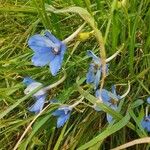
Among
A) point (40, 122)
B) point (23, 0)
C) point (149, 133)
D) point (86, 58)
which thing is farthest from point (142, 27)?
point (23, 0)

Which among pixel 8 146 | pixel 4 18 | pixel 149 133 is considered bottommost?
pixel 149 133

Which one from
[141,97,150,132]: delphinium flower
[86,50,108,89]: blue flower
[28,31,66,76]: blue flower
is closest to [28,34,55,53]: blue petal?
[28,31,66,76]: blue flower

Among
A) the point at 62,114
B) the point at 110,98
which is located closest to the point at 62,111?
the point at 62,114

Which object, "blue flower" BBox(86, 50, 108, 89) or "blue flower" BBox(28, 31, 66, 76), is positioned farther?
"blue flower" BBox(86, 50, 108, 89)

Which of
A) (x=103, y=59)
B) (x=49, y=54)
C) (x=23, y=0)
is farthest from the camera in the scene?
(x=23, y=0)

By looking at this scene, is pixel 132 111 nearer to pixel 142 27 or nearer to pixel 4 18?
pixel 142 27

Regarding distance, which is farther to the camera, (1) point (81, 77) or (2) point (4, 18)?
(2) point (4, 18)

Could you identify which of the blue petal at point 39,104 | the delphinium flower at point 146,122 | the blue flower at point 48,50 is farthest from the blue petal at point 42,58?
the delphinium flower at point 146,122

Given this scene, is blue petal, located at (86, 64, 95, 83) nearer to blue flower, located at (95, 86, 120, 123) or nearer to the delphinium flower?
blue flower, located at (95, 86, 120, 123)
